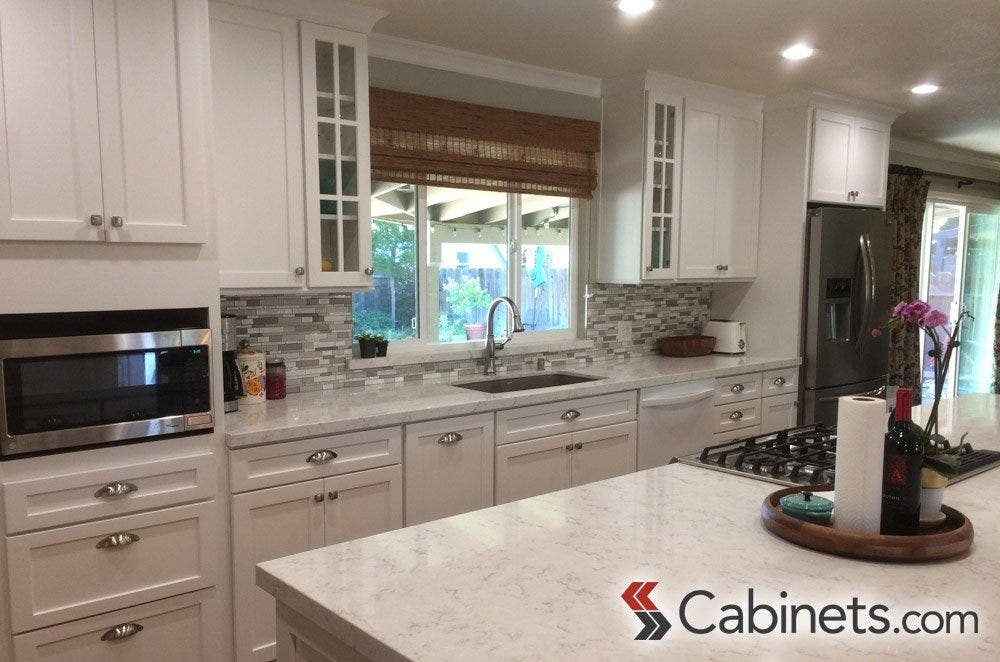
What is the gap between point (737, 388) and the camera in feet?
13.3

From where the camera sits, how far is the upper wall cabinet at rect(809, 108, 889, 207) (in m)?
4.32

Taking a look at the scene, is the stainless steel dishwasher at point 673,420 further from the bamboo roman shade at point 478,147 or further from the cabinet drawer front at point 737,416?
the bamboo roman shade at point 478,147

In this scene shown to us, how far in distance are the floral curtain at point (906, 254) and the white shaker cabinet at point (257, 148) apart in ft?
14.5

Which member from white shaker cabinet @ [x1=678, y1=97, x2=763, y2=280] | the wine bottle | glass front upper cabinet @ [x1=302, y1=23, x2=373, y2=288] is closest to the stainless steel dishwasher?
white shaker cabinet @ [x1=678, y1=97, x2=763, y2=280]

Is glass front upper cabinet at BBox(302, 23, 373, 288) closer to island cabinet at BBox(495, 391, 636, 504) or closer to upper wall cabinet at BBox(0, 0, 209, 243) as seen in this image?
upper wall cabinet at BBox(0, 0, 209, 243)

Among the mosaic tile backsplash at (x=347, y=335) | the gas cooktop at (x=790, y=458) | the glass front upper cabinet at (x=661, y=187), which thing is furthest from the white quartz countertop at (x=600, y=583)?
the glass front upper cabinet at (x=661, y=187)

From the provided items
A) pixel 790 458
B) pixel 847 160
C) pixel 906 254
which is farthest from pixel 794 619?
pixel 906 254

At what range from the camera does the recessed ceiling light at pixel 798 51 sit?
3.35 metres

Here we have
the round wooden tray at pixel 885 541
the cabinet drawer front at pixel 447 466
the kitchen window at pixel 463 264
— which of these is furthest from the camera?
the kitchen window at pixel 463 264

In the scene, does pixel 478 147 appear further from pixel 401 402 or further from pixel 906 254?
pixel 906 254

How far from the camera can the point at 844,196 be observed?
14.7 feet

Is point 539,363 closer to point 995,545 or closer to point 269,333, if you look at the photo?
point 269,333

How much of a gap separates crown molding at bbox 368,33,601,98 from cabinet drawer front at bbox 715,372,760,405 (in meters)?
1.71

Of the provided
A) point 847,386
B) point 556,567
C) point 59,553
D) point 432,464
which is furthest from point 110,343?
point 847,386
